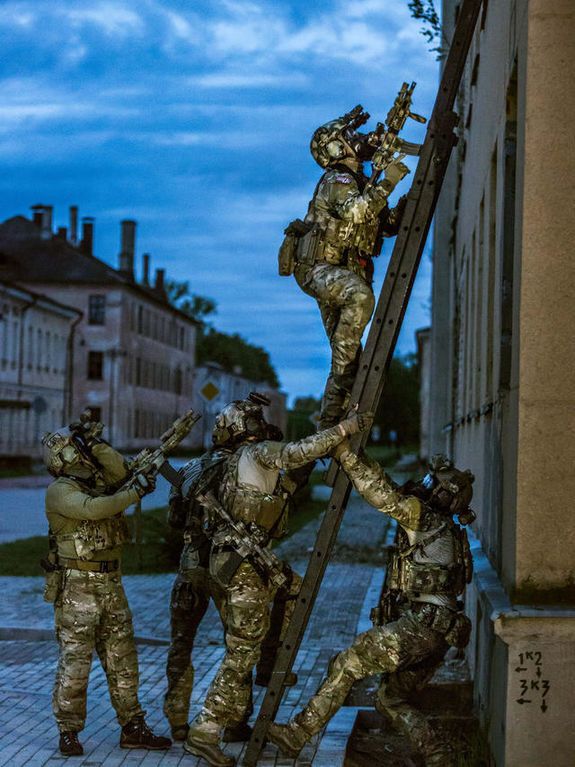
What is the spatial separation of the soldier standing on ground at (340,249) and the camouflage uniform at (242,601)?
506 millimetres

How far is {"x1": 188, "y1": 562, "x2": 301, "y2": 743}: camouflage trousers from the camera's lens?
734cm

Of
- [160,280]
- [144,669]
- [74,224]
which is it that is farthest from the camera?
[160,280]

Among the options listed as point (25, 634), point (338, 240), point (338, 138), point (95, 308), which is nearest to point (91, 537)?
point (338, 240)

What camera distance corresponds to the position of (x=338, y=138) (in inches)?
283

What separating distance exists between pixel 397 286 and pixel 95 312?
243 ft

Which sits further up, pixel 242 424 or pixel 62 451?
pixel 242 424

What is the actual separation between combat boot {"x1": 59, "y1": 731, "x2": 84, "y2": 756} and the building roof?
72.3 m

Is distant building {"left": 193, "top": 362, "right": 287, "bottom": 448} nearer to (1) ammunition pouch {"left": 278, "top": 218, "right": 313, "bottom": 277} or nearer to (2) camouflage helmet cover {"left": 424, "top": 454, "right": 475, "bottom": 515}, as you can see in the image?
(1) ammunition pouch {"left": 278, "top": 218, "right": 313, "bottom": 277}

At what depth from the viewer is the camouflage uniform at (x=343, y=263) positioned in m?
7.01

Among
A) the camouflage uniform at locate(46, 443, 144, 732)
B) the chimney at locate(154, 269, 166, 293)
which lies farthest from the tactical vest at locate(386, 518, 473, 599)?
the chimney at locate(154, 269, 166, 293)

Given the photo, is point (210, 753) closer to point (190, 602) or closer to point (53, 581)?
point (190, 602)

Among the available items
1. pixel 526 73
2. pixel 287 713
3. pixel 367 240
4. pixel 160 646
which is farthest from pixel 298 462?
pixel 160 646

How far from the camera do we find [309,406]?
627 ft

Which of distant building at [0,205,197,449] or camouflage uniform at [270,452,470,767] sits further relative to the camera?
distant building at [0,205,197,449]
